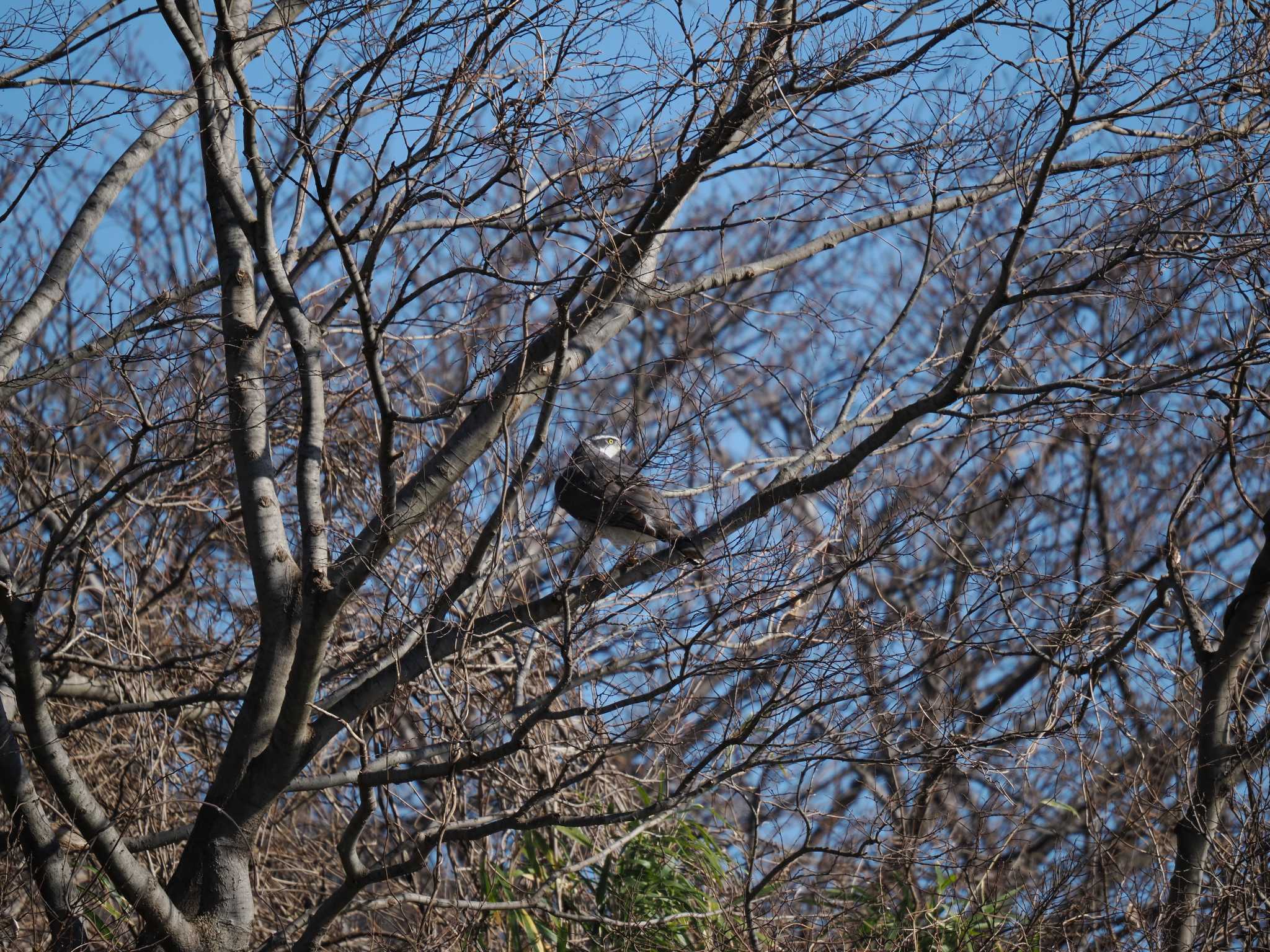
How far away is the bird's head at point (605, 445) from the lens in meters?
3.55

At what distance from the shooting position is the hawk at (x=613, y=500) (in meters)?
3.48

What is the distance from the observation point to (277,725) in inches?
149

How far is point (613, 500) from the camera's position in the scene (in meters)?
3.34

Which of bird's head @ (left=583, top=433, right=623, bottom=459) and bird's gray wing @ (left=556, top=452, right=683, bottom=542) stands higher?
bird's head @ (left=583, top=433, right=623, bottom=459)

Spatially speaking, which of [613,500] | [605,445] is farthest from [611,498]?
[605,445]

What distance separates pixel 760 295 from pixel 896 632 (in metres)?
1.19

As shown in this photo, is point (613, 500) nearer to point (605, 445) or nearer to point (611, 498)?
point (611, 498)

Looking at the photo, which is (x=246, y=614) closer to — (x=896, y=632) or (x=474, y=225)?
(x=474, y=225)

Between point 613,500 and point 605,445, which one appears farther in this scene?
point 605,445

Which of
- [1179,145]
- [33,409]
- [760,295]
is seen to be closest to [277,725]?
[760,295]

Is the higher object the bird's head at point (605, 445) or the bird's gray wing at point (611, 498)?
the bird's head at point (605, 445)

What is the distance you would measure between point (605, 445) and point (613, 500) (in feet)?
1.76

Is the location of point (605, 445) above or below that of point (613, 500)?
above

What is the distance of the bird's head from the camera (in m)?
3.55
